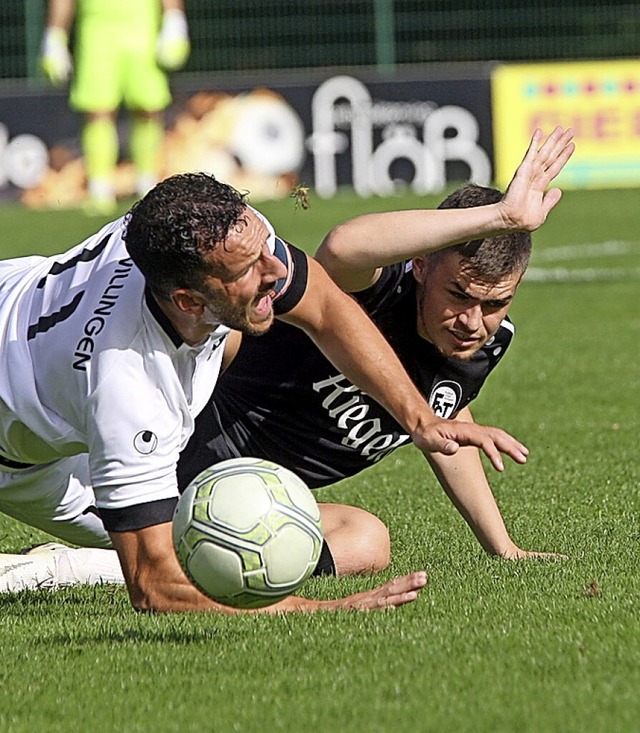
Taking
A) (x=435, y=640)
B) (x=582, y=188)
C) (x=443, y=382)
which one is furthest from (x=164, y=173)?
(x=435, y=640)

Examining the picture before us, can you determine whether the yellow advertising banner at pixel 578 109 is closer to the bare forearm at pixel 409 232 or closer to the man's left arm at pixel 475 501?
the man's left arm at pixel 475 501

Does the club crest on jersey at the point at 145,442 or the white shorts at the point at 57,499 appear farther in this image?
the white shorts at the point at 57,499

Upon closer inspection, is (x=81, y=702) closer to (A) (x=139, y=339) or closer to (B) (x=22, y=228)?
(A) (x=139, y=339)

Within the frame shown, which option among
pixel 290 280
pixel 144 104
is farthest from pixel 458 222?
pixel 144 104

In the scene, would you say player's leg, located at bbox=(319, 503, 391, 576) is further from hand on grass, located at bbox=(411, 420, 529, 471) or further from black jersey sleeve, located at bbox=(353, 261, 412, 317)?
hand on grass, located at bbox=(411, 420, 529, 471)

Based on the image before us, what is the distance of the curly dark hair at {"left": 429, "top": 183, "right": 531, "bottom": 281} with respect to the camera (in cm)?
473

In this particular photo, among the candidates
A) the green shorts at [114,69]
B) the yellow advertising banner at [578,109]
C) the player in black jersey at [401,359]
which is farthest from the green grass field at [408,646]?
the yellow advertising banner at [578,109]

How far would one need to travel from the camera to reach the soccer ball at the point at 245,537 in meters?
4.07

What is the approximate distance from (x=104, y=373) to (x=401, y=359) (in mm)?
1271

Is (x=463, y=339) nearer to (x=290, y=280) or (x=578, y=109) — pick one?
(x=290, y=280)

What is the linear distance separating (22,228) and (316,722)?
14258 millimetres

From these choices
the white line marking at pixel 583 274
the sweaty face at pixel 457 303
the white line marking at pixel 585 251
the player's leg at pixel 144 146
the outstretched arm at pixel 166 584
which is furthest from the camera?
the player's leg at pixel 144 146

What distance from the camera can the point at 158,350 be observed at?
13.8 ft

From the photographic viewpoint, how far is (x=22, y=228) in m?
17.2
